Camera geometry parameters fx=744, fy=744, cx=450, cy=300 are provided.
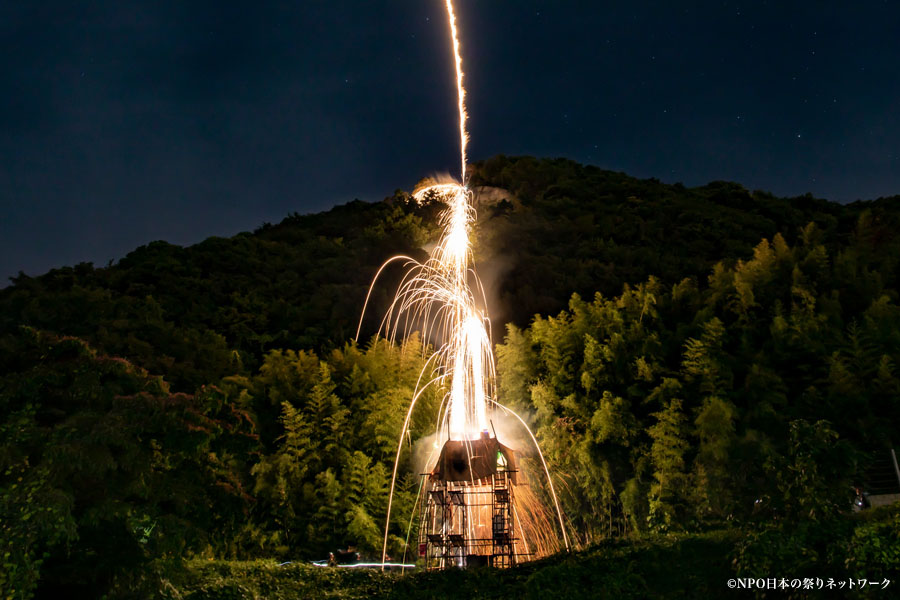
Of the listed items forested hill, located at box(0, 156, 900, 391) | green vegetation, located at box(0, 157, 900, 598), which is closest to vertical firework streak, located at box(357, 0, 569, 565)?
green vegetation, located at box(0, 157, 900, 598)

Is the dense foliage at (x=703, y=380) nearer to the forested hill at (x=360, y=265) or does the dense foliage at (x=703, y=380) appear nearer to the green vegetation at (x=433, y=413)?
the green vegetation at (x=433, y=413)

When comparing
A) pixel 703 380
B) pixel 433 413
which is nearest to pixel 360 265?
pixel 433 413

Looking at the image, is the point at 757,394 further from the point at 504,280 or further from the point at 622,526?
the point at 504,280

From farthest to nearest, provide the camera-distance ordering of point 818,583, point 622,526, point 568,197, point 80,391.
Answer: point 568,197 → point 622,526 → point 80,391 → point 818,583

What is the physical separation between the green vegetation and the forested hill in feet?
0.47

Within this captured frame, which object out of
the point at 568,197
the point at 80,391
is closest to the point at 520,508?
the point at 80,391

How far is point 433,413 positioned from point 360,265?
15288mm

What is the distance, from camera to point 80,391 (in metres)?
7.45

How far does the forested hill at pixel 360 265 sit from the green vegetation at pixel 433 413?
0.14 meters

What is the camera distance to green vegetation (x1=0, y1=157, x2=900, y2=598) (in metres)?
6.95

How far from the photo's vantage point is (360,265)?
31.0 metres

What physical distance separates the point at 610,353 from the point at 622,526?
343 cm

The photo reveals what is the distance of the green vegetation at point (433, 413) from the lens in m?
6.95

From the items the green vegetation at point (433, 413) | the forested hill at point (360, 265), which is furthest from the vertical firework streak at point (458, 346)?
the forested hill at point (360, 265)
